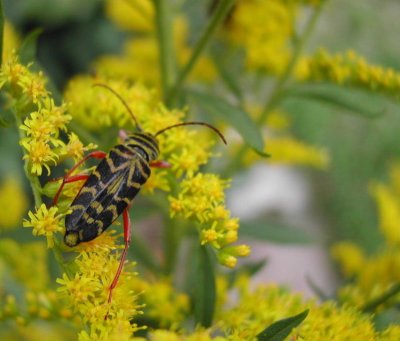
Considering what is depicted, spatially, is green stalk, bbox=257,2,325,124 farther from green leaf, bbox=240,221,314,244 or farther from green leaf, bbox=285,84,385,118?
green leaf, bbox=240,221,314,244

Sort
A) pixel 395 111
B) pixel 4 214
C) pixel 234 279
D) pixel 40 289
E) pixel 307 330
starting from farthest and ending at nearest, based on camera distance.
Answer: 1. pixel 395 111
2. pixel 4 214
3. pixel 234 279
4. pixel 40 289
5. pixel 307 330

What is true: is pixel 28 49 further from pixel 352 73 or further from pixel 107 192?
pixel 352 73

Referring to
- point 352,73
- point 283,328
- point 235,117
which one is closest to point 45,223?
point 283,328

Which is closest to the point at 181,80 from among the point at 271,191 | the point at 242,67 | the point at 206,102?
the point at 206,102

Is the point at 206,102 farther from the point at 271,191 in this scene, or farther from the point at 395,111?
the point at 271,191

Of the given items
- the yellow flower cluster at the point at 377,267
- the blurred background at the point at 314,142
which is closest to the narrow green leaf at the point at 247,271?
the yellow flower cluster at the point at 377,267

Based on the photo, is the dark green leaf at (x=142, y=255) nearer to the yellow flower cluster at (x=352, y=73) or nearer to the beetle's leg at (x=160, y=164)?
the beetle's leg at (x=160, y=164)
